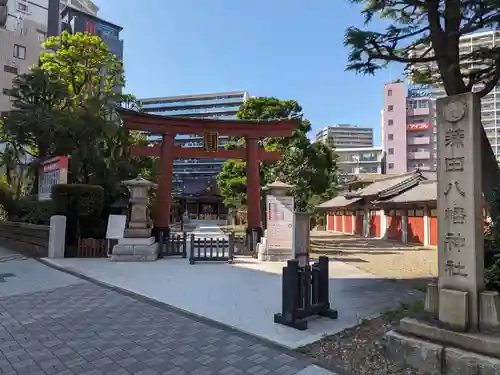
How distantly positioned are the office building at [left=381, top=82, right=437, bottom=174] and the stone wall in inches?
2355

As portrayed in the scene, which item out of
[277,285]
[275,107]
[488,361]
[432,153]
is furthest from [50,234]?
[432,153]

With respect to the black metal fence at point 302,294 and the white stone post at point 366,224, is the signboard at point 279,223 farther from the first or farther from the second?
the white stone post at point 366,224

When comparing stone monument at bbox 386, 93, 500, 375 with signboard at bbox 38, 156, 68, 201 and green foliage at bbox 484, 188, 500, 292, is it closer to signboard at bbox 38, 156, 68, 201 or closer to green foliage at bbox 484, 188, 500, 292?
green foliage at bbox 484, 188, 500, 292

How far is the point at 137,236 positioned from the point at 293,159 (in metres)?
11.9

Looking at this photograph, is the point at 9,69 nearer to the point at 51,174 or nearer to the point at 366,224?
the point at 51,174

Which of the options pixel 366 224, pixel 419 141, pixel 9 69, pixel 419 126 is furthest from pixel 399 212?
pixel 419 126

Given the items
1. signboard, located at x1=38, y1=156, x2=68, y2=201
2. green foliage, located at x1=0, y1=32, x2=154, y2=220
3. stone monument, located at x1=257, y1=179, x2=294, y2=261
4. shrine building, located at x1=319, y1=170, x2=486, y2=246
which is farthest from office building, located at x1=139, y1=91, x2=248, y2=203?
stone monument, located at x1=257, y1=179, x2=294, y2=261

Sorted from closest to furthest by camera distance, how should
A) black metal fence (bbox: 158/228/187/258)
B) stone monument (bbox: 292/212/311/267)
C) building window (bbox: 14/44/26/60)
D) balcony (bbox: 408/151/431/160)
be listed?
stone monument (bbox: 292/212/311/267) → black metal fence (bbox: 158/228/187/258) → building window (bbox: 14/44/26/60) → balcony (bbox: 408/151/431/160)

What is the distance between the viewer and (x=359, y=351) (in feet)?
14.7

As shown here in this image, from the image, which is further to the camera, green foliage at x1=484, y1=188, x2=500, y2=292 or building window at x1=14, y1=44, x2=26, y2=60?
building window at x1=14, y1=44, x2=26, y2=60

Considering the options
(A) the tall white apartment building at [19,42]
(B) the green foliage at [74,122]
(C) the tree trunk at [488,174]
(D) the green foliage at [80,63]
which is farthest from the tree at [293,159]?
(A) the tall white apartment building at [19,42]

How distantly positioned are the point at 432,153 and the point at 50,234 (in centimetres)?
6532

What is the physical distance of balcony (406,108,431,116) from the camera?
64.9 metres

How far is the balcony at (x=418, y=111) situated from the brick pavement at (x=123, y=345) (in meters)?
67.9
